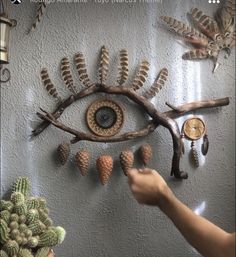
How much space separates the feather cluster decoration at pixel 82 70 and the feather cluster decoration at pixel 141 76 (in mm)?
223

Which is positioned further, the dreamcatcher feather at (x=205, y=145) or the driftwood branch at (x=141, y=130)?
the dreamcatcher feather at (x=205, y=145)

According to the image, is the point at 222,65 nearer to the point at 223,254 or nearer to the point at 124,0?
the point at 124,0

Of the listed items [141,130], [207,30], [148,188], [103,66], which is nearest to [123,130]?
[141,130]

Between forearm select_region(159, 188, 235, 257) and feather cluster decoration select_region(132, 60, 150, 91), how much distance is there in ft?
3.01

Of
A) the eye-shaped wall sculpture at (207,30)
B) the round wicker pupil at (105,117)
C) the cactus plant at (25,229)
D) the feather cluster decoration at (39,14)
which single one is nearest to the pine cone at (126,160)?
the round wicker pupil at (105,117)

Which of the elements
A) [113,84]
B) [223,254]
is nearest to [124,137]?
[113,84]

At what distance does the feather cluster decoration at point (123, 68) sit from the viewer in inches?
68.7

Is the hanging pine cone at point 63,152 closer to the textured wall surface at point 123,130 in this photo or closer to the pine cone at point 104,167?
the textured wall surface at point 123,130

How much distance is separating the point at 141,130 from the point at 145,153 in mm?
113

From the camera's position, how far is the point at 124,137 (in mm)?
1733

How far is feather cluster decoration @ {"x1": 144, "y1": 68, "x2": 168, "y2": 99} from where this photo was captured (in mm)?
1768

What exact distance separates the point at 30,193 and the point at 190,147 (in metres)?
0.81

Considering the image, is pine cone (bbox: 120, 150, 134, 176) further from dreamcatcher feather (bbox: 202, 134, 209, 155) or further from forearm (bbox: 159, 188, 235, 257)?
forearm (bbox: 159, 188, 235, 257)

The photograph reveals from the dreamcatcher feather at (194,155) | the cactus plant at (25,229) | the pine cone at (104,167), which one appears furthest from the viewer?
the dreamcatcher feather at (194,155)
